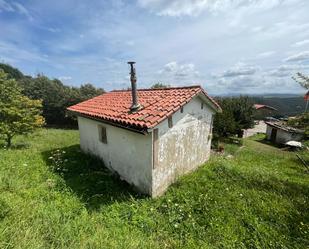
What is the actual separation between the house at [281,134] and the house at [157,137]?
864 inches

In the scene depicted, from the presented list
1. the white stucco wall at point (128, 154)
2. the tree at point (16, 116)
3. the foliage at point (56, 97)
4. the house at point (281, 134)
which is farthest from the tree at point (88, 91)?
the house at point (281, 134)

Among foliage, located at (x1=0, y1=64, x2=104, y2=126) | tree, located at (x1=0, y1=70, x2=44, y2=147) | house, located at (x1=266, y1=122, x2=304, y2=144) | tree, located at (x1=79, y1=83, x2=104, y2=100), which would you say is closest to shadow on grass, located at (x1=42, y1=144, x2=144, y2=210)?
tree, located at (x1=0, y1=70, x2=44, y2=147)


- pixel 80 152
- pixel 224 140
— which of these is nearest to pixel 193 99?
pixel 80 152

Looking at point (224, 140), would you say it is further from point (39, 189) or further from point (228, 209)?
point (39, 189)

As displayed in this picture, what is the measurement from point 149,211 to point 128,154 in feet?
7.16

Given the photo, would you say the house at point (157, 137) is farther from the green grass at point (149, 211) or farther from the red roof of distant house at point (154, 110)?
the green grass at point (149, 211)

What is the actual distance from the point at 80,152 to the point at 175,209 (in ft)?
24.2

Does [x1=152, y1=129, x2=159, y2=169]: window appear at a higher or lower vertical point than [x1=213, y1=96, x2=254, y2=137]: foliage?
higher

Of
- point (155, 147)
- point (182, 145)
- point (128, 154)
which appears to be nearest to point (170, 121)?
point (155, 147)

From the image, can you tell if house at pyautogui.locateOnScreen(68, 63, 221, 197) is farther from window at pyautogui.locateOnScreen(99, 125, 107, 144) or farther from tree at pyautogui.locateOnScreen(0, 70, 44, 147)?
tree at pyautogui.locateOnScreen(0, 70, 44, 147)

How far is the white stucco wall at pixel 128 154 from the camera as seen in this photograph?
6.38 meters

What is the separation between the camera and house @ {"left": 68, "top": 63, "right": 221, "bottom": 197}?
6.31 meters

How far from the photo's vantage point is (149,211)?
5746 mm

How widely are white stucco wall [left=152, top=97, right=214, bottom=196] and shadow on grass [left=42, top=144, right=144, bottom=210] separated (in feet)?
3.80
